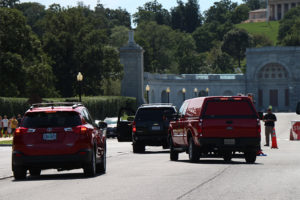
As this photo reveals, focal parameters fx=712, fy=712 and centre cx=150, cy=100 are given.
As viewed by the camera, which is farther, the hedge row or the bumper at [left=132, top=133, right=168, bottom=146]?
the hedge row

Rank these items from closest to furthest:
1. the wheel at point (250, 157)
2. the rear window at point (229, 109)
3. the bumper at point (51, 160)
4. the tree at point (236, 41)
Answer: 1. the bumper at point (51, 160)
2. the rear window at point (229, 109)
3. the wheel at point (250, 157)
4. the tree at point (236, 41)

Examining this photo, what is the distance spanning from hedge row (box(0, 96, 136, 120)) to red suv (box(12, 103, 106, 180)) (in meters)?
39.1

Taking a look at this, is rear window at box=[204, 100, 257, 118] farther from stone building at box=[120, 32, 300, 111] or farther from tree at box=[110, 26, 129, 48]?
tree at box=[110, 26, 129, 48]

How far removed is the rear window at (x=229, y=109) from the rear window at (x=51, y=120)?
5.34m

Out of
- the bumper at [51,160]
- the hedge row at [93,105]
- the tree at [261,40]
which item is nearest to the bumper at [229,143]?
the bumper at [51,160]

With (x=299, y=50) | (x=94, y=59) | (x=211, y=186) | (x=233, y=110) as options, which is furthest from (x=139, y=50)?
(x=211, y=186)

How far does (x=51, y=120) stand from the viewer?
16.4 m

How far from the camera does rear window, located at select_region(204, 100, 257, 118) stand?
67.7 ft

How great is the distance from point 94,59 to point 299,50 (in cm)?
5258

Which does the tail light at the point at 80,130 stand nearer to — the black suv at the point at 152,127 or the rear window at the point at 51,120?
the rear window at the point at 51,120

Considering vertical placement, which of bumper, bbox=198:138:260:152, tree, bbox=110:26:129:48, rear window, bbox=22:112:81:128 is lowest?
bumper, bbox=198:138:260:152

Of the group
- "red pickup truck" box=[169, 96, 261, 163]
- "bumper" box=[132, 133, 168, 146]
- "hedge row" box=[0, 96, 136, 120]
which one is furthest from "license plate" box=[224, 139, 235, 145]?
"hedge row" box=[0, 96, 136, 120]

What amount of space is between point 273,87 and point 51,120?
115 meters

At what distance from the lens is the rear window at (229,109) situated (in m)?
20.6
